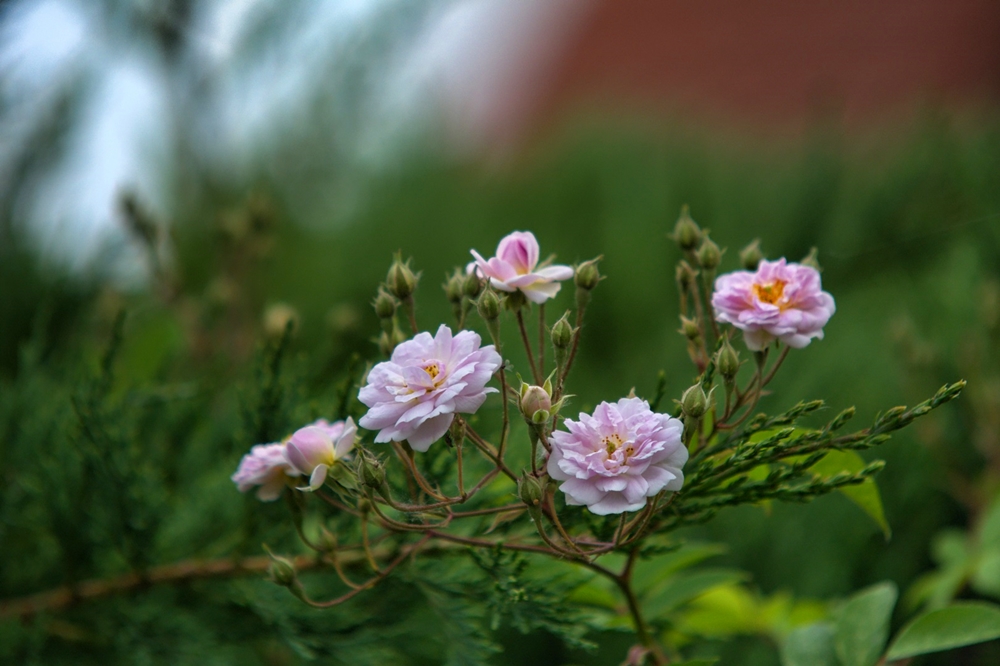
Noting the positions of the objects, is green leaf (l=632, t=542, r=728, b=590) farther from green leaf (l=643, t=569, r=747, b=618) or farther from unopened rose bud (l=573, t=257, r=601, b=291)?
unopened rose bud (l=573, t=257, r=601, b=291)

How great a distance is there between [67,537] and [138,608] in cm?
7

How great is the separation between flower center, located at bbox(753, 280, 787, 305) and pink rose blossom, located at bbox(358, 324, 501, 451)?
13 cm

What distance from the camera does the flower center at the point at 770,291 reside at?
1.23 feet

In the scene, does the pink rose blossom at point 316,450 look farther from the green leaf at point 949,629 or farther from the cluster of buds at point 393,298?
the green leaf at point 949,629

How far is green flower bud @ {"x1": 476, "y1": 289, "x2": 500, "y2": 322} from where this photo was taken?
0.36 meters

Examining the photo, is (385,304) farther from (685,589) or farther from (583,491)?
(685,589)

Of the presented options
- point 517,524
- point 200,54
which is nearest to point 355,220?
point 200,54

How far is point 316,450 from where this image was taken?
1.18ft

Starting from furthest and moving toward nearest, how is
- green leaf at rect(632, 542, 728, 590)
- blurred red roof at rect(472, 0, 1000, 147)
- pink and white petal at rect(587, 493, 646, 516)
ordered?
blurred red roof at rect(472, 0, 1000, 147) < green leaf at rect(632, 542, 728, 590) < pink and white petal at rect(587, 493, 646, 516)

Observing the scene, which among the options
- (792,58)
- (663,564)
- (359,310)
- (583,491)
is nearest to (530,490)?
(583,491)

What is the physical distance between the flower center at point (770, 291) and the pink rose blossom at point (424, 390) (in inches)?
5.1

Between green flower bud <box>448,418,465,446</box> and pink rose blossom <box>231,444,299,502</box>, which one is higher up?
pink rose blossom <box>231,444,299,502</box>

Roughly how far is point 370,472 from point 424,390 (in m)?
0.04

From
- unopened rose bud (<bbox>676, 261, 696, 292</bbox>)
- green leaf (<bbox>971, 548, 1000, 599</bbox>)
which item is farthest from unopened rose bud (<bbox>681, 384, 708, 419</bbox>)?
green leaf (<bbox>971, 548, 1000, 599</bbox>)
